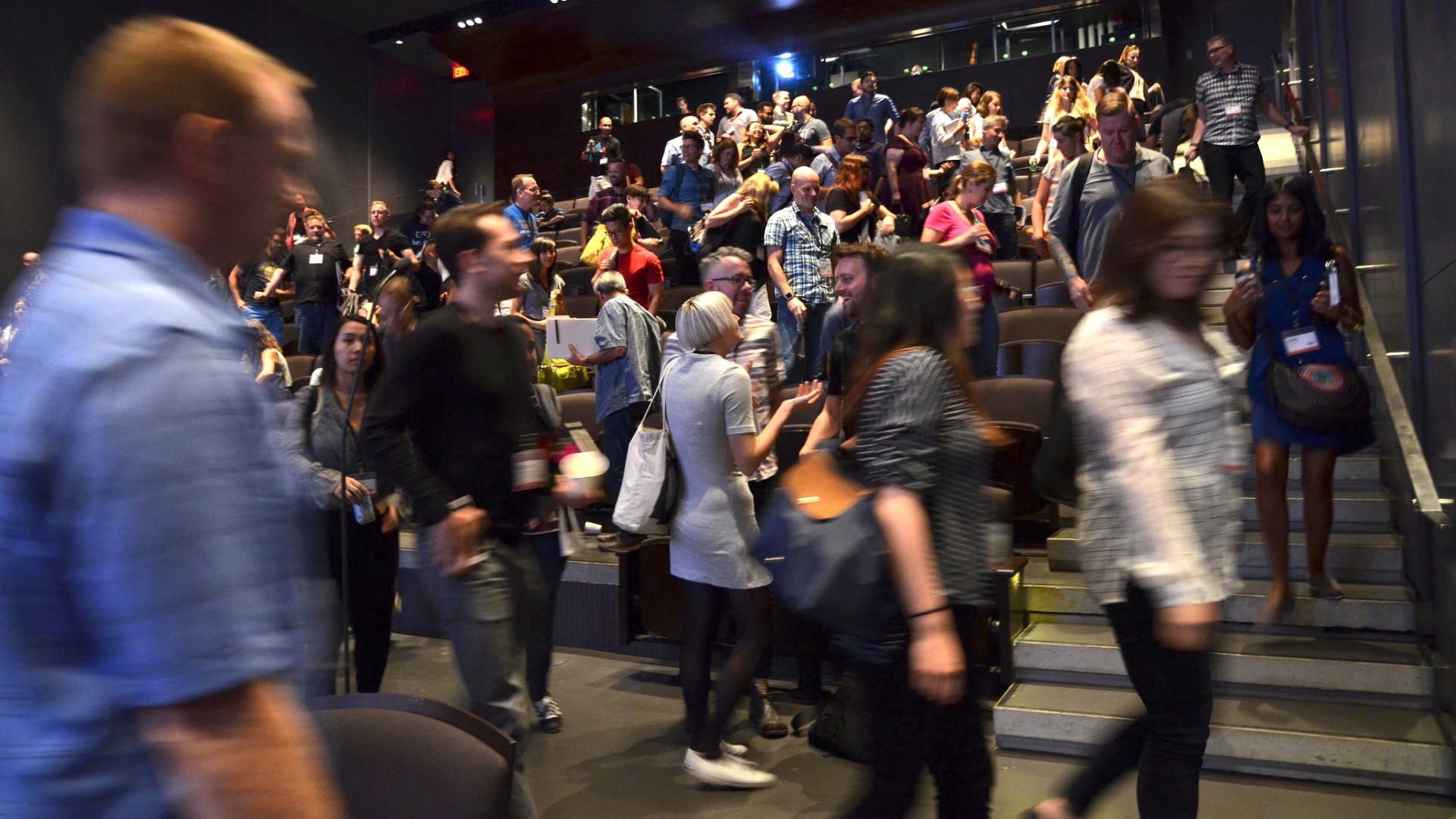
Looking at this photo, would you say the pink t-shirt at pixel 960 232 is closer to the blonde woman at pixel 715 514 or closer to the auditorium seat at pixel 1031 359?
the auditorium seat at pixel 1031 359

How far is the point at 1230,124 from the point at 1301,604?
15.4ft

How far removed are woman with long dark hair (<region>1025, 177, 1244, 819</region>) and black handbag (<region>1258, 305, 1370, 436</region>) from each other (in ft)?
6.44

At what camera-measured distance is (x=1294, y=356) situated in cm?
412

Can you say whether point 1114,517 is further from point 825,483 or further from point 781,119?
point 781,119

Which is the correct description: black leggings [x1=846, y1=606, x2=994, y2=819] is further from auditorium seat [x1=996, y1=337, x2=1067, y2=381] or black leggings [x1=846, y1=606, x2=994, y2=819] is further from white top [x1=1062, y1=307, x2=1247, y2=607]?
auditorium seat [x1=996, y1=337, x2=1067, y2=381]

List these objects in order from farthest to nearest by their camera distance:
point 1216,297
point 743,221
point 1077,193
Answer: point 743,221
point 1216,297
point 1077,193

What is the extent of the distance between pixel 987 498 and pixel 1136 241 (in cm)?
61

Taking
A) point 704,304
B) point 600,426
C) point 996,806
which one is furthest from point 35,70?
point 996,806

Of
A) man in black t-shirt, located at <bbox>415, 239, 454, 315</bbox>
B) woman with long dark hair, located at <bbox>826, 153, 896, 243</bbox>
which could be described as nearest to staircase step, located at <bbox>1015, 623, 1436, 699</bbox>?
woman with long dark hair, located at <bbox>826, 153, 896, 243</bbox>

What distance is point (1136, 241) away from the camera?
2297 millimetres

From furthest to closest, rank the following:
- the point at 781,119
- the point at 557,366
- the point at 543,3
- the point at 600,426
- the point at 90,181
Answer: the point at 543,3
the point at 781,119
the point at 557,366
the point at 600,426
the point at 90,181

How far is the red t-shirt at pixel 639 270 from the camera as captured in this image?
7.58 metres

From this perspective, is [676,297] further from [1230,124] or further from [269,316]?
[269,316]

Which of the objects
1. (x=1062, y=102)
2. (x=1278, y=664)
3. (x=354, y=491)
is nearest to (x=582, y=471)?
(x=354, y=491)
